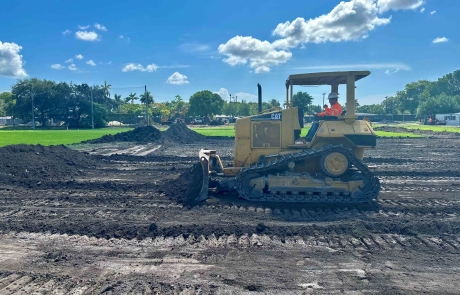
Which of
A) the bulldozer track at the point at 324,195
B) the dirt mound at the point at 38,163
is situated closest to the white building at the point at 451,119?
the bulldozer track at the point at 324,195

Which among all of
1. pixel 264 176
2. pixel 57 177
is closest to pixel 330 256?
pixel 264 176

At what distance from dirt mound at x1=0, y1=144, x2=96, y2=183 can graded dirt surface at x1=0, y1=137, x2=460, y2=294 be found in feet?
8.55

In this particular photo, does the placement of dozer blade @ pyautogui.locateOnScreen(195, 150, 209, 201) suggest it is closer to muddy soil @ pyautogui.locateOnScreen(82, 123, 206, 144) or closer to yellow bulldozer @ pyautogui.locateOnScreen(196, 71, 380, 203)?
yellow bulldozer @ pyautogui.locateOnScreen(196, 71, 380, 203)

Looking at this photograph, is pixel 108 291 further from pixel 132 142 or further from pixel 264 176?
pixel 132 142

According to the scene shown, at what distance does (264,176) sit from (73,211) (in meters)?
4.59

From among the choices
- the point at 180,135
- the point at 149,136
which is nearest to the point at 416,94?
the point at 180,135

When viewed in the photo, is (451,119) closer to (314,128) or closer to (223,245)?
(314,128)

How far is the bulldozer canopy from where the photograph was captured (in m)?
8.63

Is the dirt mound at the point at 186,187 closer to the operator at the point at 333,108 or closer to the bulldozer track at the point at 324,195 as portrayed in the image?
the bulldozer track at the point at 324,195

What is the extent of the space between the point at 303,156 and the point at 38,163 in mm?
11192

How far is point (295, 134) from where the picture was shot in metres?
9.21

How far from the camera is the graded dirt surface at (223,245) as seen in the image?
4797mm

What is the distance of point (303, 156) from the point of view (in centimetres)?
845

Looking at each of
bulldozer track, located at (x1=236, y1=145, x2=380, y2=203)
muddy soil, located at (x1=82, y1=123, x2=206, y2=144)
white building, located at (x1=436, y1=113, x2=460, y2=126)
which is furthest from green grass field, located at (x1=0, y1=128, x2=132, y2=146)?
white building, located at (x1=436, y1=113, x2=460, y2=126)
